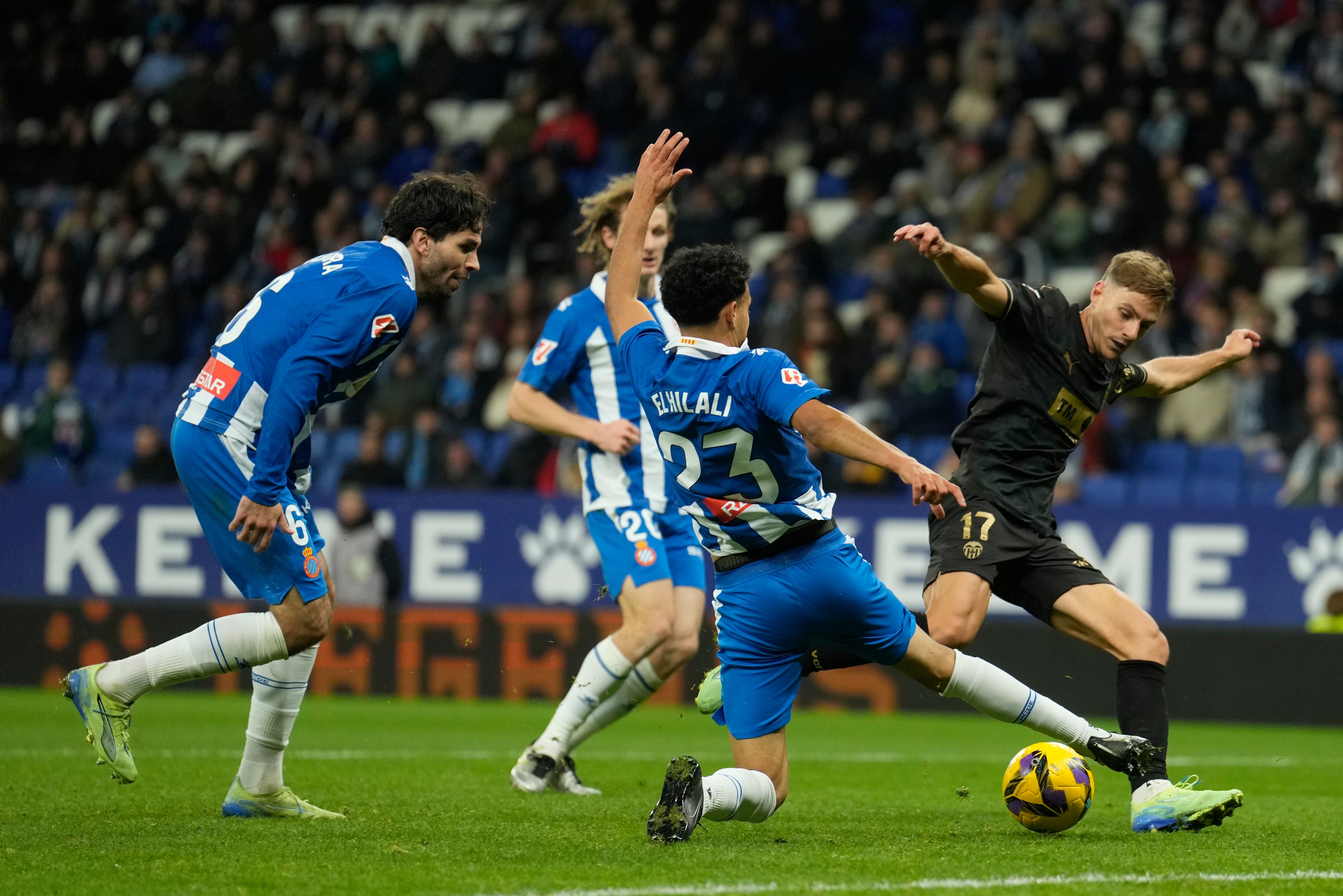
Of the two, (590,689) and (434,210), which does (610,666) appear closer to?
(590,689)

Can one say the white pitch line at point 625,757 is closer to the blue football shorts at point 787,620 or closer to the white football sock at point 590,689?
the white football sock at point 590,689

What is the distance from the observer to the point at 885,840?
5.52 meters

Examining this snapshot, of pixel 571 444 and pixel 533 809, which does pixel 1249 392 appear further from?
pixel 533 809

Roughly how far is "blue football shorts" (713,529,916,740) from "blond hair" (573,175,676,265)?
91.8 inches

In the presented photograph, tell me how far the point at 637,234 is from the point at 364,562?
880 centimetres

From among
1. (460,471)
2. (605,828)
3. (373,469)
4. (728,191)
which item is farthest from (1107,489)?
(605,828)

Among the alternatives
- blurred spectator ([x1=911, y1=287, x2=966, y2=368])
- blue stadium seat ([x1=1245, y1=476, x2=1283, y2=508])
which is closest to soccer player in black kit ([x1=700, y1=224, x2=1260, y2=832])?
blue stadium seat ([x1=1245, y1=476, x2=1283, y2=508])

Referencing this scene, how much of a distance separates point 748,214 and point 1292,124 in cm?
529

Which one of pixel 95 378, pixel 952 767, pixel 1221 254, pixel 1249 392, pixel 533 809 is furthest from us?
pixel 95 378

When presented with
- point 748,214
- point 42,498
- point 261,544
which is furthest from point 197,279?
point 261,544

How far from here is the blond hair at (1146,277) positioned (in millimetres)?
6180

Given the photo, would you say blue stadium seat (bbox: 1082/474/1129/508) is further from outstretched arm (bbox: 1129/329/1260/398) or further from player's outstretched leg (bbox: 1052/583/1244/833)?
player's outstretched leg (bbox: 1052/583/1244/833)

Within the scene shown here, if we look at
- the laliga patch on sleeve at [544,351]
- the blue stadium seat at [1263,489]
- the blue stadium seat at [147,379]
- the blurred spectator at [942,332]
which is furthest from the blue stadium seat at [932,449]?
the blue stadium seat at [147,379]

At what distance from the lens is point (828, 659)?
5.97 meters
